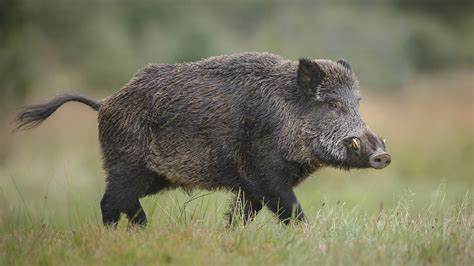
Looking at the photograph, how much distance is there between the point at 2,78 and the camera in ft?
69.0

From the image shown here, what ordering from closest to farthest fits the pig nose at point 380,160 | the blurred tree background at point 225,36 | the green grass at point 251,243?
the green grass at point 251,243
the pig nose at point 380,160
the blurred tree background at point 225,36

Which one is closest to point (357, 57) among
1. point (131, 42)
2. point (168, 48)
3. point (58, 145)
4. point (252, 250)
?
point (168, 48)

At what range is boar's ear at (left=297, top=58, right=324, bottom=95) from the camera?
7.12m

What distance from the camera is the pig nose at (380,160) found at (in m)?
6.54

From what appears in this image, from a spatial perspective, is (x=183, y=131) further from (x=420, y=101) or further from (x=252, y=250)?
(x=420, y=101)

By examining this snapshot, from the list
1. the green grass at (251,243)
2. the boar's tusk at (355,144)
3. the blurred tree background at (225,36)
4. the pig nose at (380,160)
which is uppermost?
the blurred tree background at (225,36)

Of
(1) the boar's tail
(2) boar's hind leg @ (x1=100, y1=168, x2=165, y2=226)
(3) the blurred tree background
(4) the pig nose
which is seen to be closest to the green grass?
(4) the pig nose

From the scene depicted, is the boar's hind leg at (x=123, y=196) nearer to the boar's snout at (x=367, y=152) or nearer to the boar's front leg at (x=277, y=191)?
the boar's front leg at (x=277, y=191)

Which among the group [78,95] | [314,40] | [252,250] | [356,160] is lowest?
[252,250]

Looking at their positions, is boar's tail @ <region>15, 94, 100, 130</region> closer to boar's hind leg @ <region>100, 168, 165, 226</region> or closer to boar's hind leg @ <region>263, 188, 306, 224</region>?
boar's hind leg @ <region>100, 168, 165, 226</region>

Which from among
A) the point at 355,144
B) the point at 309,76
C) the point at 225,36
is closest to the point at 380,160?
the point at 355,144

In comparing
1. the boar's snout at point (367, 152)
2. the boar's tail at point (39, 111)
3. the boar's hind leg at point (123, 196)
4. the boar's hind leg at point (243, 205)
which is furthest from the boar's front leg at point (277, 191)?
the boar's tail at point (39, 111)

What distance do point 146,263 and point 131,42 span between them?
26276mm

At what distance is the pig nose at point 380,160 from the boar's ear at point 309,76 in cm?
91
